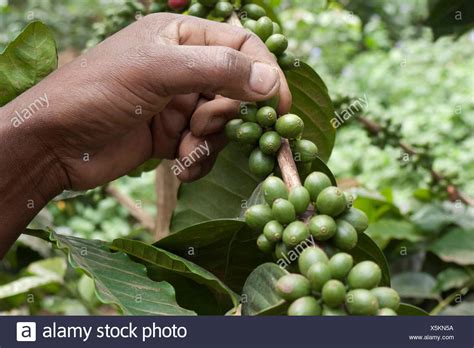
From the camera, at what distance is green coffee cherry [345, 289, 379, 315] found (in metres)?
0.80

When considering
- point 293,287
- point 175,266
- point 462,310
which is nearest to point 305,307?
point 293,287

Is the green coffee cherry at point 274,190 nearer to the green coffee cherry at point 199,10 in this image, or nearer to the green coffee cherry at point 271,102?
the green coffee cherry at point 271,102

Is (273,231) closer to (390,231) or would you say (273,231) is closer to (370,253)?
(370,253)

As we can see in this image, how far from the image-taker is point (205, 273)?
103cm

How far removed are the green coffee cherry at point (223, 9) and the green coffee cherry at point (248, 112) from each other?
0.93 ft

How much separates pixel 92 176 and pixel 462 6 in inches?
48.1

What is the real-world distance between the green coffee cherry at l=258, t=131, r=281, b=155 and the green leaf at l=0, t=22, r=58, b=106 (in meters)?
0.45

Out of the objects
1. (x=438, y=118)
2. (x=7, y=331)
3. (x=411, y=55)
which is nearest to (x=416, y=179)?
(x=438, y=118)

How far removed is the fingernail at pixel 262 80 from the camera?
3.73 feet

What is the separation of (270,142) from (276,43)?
0.88 feet

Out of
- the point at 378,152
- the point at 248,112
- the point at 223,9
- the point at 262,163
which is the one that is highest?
the point at 378,152

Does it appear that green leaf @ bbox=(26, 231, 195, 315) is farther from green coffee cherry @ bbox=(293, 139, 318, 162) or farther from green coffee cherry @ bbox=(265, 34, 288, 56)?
green coffee cherry @ bbox=(265, 34, 288, 56)

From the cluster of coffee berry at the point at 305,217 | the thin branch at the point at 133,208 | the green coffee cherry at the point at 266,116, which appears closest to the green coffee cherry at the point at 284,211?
the cluster of coffee berry at the point at 305,217

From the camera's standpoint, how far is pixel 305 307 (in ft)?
2.66
